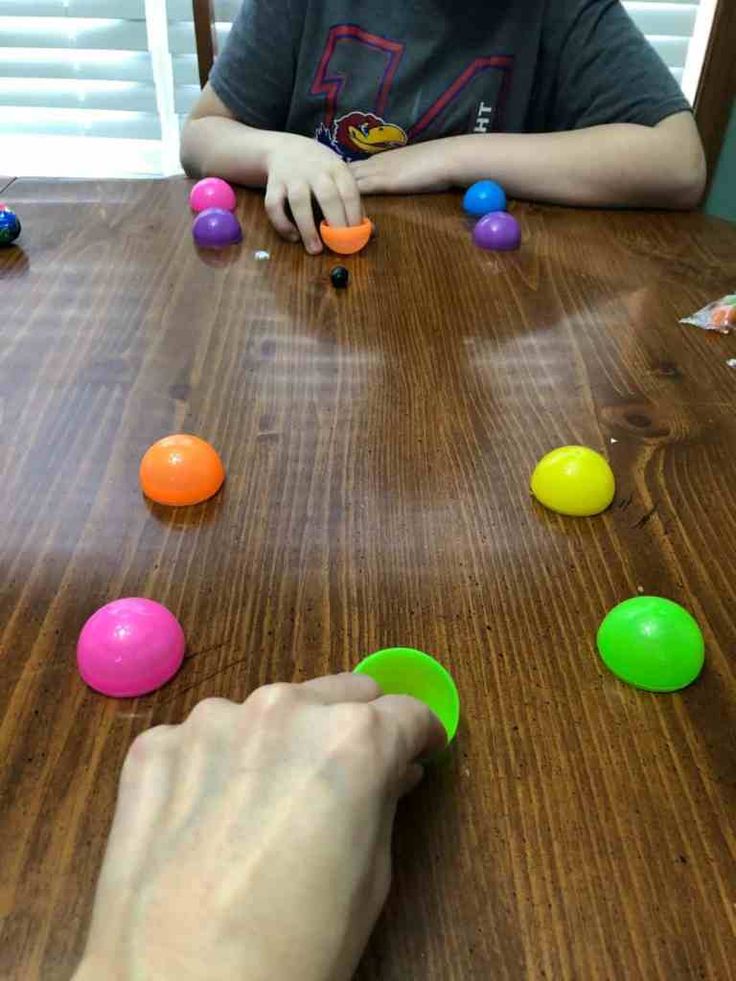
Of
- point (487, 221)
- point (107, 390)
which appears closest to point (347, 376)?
point (107, 390)

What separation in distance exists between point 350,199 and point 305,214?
0.06 meters

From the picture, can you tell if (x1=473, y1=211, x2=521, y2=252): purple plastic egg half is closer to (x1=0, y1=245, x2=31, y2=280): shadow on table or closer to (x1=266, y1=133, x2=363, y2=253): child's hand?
(x1=266, y1=133, x2=363, y2=253): child's hand

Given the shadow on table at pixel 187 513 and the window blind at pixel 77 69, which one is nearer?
the shadow on table at pixel 187 513

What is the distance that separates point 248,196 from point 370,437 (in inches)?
22.9

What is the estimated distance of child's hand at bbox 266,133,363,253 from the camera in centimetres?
90

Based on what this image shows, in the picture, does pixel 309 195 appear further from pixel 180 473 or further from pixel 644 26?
pixel 644 26

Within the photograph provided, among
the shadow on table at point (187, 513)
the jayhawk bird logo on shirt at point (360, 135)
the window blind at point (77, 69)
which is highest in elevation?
the shadow on table at point (187, 513)

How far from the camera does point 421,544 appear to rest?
51 cm

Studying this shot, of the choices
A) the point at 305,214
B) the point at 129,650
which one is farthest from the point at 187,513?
the point at 305,214

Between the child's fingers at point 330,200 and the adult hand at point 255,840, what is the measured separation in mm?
679

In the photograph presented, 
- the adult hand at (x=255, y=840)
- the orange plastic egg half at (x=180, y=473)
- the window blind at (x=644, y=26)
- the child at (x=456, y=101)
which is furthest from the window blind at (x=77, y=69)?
the adult hand at (x=255, y=840)

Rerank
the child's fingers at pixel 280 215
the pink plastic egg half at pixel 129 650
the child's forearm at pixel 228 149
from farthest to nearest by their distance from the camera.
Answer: the child's forearm at pixel 228 149 < the child's fingers at pixel 280 215 < the pink plastic egg half at pixel 129 650

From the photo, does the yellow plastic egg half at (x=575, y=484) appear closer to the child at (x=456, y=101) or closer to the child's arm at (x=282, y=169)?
the child's arm at (x=282, y=169)

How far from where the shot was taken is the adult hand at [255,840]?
0.88 ft
